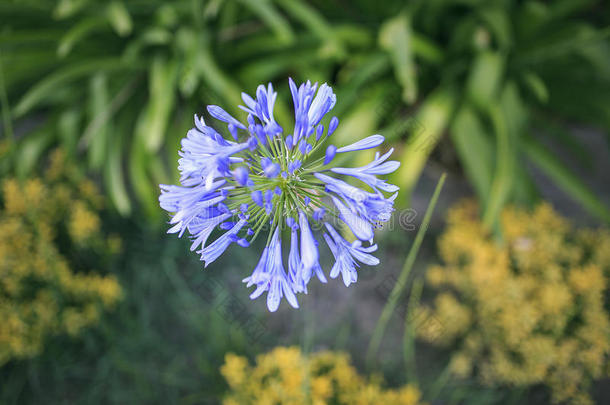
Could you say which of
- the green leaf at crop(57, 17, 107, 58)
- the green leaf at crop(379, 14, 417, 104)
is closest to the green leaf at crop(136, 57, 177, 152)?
the green leaf at crop(57, 17, 107, 58)

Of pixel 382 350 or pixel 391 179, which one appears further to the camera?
pixel 382 350

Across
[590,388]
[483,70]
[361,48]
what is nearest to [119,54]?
[361,48]

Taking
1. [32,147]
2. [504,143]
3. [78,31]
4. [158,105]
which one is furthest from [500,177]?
[32,147]

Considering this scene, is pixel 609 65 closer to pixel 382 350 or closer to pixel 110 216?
pixel 382 350

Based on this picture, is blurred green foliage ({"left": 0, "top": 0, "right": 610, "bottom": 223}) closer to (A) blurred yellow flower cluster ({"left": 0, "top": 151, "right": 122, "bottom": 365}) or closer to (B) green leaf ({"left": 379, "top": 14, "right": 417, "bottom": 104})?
(B) green leaf ({"left": 379, "top": 14, "right": 417, "bottom": 104})

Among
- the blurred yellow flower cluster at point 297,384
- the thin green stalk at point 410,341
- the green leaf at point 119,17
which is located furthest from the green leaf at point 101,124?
the thin green stalk at point 410,341

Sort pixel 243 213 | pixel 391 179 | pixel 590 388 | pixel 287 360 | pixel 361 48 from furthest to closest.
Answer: pixel 361 48, pixel 590 388, pixel 391 179, pixel 287 360, pixel 243 213
